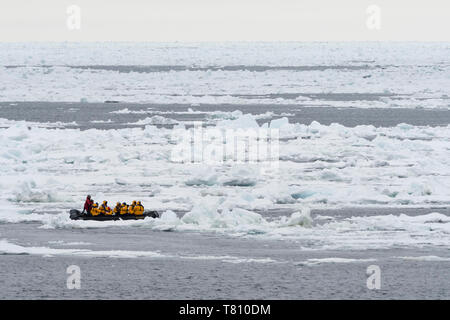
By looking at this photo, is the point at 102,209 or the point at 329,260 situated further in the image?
the point at 102,209

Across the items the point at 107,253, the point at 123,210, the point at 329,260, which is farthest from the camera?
the point at 123,210

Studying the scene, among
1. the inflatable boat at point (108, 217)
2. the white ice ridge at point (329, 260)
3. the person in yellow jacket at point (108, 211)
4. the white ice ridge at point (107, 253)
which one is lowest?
the white ice ridge at point (329, 260)

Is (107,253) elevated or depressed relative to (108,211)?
depressed

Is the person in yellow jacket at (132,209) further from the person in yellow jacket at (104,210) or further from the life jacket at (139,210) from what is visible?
the person in yellow jacket at (104,210)

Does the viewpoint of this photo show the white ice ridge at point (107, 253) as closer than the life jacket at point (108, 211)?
Yes

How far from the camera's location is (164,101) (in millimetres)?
42219

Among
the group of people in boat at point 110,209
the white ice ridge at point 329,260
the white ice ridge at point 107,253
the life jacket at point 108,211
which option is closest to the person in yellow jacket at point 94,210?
the group of people in boat at point 110,209

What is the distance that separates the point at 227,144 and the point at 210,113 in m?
10.1

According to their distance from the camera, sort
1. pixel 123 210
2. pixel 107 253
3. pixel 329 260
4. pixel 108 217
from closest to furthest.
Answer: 1. pixel 329 260
2. pixel 107 253
3. pixel 108 217
4. pixel 123 210

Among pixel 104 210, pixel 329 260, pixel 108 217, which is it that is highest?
pixel 104 210

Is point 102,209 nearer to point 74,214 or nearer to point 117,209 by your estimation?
point 117,209

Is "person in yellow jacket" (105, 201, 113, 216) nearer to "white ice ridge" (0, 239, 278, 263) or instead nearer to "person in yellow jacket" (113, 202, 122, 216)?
"person in yellow jacket" (113, 202, 122, 216)

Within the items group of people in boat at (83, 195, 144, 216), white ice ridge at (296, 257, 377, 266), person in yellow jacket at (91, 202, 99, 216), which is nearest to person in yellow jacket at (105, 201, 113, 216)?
group of people in boat at (83, 195, 144, 216)

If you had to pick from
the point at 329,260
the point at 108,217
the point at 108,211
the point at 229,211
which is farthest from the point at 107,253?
the point at 329,260
